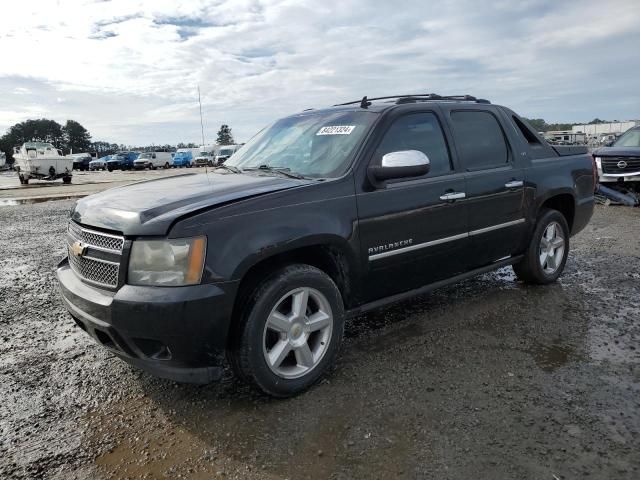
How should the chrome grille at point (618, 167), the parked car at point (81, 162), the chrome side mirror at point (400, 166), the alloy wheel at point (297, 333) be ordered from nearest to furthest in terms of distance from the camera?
the alloy wheel at point (297, 333), the chrome side mirror at point (400, 166), the chrome grille at point (618, 167), the parked car at point (81, 162)

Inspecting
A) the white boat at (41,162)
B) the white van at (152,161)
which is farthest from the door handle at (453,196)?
the white van at (152,161)

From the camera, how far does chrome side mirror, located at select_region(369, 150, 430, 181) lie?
10.8 ft

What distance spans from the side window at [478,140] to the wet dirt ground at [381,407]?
4.36 feet

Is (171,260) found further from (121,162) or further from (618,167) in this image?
(121,162)

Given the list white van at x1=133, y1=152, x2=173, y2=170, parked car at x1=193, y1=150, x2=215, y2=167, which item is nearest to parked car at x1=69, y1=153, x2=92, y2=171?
white van at x1=133, y1=152, x2=173, y2=170

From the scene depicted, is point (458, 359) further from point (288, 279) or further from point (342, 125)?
point (342, 125)

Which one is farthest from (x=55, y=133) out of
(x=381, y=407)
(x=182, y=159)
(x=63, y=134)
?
(x=381, y=407)

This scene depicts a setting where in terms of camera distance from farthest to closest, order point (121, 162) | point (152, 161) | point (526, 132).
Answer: point (152, 161) < point (121, 162) < point (526, 132)

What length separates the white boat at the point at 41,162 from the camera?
2409 cm

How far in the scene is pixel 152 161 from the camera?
47.3m

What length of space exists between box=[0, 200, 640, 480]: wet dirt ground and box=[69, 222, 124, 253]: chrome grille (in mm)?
981

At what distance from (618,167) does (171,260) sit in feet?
39.6

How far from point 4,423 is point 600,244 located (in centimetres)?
736

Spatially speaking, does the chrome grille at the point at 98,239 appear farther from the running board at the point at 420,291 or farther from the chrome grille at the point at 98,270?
the running board at the point at 420,291
